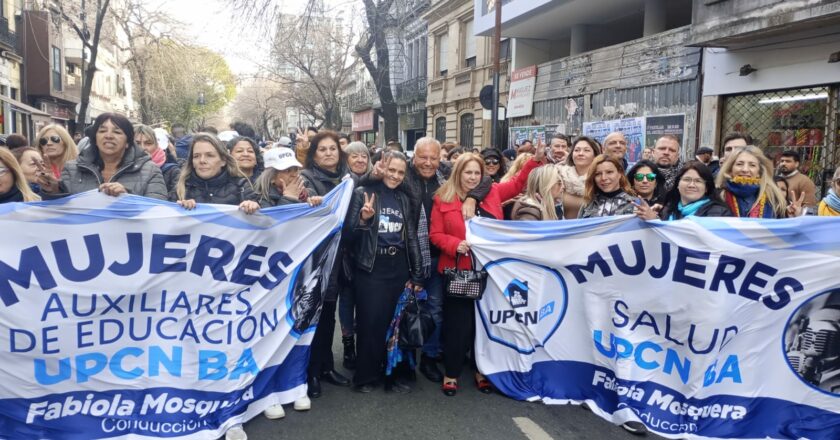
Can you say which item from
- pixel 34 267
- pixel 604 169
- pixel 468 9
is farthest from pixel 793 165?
pixel 468 9

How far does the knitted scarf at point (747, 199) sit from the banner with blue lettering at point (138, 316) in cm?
323

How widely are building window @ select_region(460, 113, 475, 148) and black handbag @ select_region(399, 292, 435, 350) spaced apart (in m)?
18.8

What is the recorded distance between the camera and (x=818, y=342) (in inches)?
143

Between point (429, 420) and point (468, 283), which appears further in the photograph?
point (468, 283)

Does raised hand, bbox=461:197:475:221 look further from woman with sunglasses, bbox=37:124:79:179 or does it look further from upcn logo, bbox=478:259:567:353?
woman with sunglasses, bbox=37:124:79:179

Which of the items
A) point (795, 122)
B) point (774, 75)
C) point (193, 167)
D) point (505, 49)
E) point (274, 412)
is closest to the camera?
point (274, 412)

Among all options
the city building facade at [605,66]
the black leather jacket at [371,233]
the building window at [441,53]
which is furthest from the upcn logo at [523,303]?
the building window at [441,53]

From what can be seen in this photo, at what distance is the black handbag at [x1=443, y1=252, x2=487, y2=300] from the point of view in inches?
175

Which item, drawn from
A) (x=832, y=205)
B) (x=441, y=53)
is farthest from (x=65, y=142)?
(x=441, y=53)

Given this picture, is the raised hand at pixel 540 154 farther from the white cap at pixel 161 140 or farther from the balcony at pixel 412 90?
the balcony at pixel 412 90

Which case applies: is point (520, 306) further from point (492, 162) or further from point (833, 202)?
point (833, 202)

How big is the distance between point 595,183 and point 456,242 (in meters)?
1.12

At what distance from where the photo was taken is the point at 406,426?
13.1 feet

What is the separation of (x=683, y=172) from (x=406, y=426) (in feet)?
8.79
